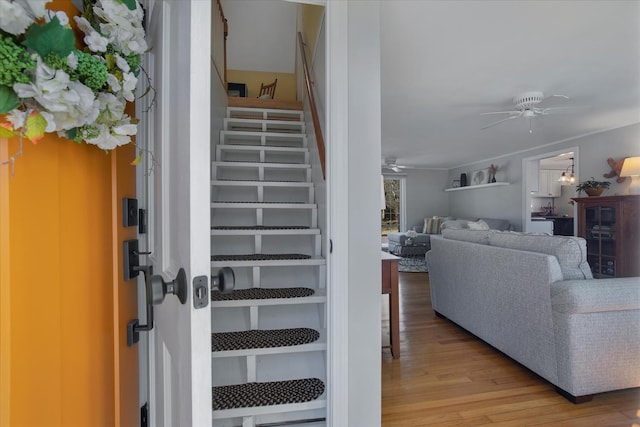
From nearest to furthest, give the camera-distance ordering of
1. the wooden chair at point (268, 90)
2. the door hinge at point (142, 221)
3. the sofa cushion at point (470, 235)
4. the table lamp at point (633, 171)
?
the door hinge at point (142, 221)
the sofa cushion at point (470, 235)
the table lamp at point (633, 171)
the wooden chair at point (268, 90)

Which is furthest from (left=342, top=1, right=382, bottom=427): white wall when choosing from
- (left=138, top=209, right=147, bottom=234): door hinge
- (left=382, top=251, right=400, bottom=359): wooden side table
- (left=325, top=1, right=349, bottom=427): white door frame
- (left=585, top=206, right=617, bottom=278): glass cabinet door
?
(left=585, top=206, right=617, bottom=278): glass cabinet door

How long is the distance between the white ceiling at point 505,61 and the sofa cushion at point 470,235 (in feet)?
4.82

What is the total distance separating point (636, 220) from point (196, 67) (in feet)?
18.7

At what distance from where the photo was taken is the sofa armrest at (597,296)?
192cm

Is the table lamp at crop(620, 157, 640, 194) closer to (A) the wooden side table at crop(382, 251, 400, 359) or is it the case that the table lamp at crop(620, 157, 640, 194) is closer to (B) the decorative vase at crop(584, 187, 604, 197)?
(B) the decorative vase at crop(584, 187, 604, 197)

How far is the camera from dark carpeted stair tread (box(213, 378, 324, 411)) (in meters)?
1.56

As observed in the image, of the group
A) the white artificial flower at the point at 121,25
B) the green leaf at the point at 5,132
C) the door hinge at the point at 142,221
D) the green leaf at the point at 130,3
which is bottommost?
the door hinge at the point at 142,221

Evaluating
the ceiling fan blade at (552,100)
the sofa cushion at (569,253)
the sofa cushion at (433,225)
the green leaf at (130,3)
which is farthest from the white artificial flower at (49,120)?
the sofa cushion at (433,225)

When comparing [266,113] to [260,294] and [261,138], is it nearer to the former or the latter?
[261,138]

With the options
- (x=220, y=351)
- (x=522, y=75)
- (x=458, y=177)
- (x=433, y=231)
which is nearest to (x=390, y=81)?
(x=522, y=75)

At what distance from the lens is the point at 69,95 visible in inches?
23.4

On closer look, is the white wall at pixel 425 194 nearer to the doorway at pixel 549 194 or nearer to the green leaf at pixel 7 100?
the doorway at pixel 549 194

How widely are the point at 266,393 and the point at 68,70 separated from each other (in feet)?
5.29

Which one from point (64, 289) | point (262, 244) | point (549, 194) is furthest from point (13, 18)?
point (549, 194)
